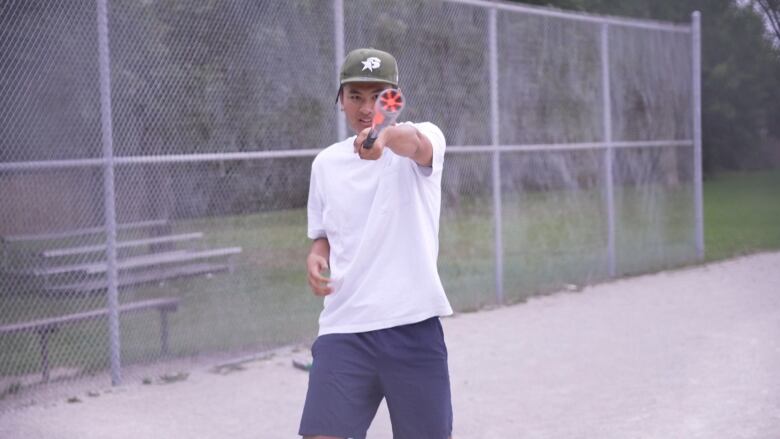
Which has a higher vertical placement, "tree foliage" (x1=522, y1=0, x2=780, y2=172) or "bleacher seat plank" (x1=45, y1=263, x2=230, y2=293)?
"tree foliage" (x1=522, y1=0, x2=780, y2=172)

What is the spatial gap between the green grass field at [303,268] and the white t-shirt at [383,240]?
3906mm

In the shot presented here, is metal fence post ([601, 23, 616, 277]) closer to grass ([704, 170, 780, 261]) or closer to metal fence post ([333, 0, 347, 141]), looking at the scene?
grass ([704, 170, 780, 261])

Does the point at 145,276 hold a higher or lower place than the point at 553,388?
higher

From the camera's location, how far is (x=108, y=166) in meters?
6.73

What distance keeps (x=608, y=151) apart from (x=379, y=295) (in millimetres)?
8488

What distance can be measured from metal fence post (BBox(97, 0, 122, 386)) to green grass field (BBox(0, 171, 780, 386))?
373mm

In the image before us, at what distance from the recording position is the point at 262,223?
792 centimetres

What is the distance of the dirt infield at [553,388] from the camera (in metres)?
6.00

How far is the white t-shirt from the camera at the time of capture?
3486 millimetres

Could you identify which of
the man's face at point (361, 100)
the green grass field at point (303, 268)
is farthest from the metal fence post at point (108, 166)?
the man's face at point (361, 100)

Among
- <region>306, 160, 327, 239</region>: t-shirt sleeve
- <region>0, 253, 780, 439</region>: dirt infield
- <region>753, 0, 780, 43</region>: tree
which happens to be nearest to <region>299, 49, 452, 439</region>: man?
<region>306, 160, 327, 239</region>: t-shirt sleeve

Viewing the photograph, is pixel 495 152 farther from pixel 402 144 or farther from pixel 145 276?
pixel 402 144

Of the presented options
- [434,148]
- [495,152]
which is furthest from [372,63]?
[495,152]

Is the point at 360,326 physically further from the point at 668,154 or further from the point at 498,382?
the point at 668,154
